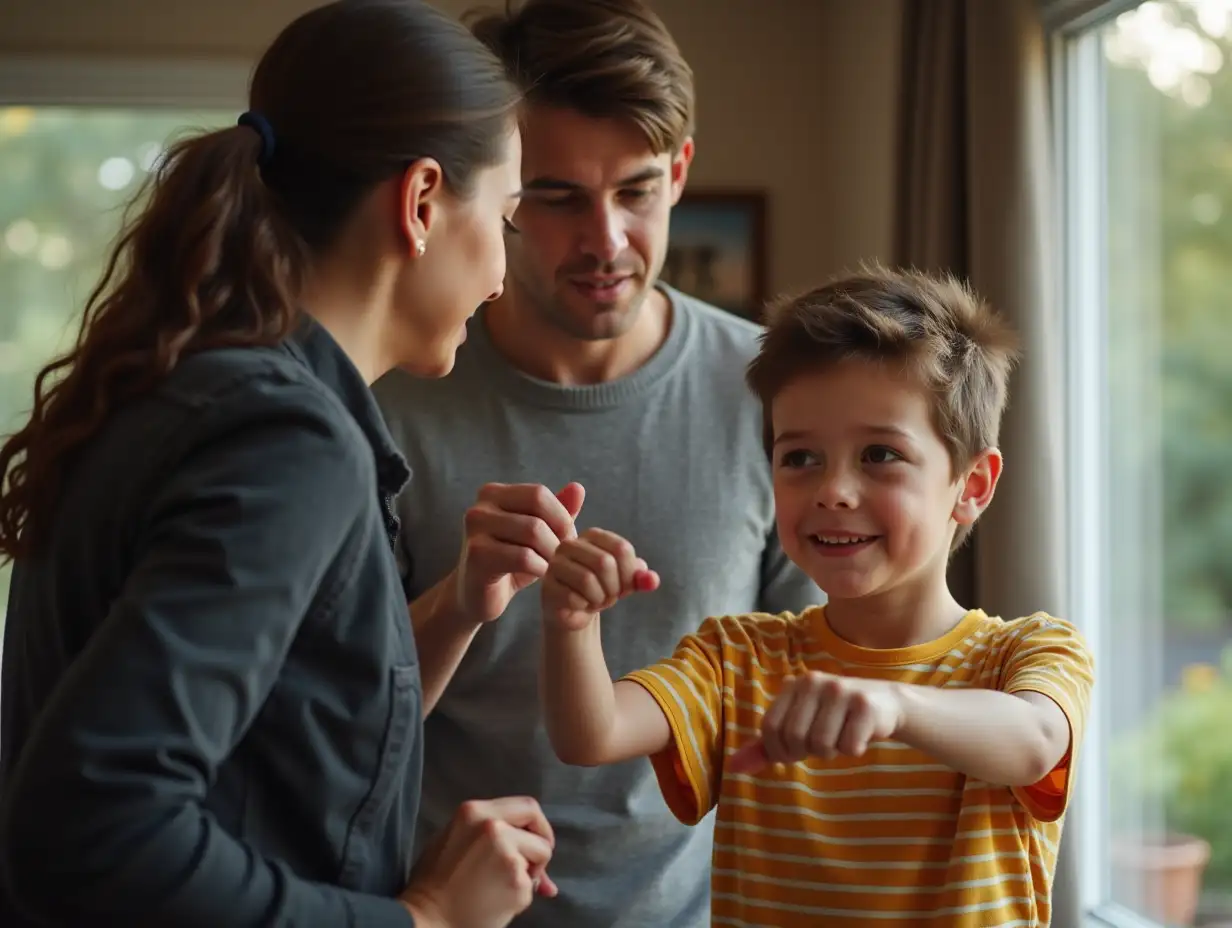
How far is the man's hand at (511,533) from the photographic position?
4.54ft

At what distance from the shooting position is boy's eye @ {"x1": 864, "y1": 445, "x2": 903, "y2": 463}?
1.54 meters

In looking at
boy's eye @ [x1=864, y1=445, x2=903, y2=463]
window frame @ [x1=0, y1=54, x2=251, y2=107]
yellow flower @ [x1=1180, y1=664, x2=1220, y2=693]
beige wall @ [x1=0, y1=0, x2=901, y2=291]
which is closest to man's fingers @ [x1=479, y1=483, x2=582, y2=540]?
boy's eye @ [x1=864, y1=445, x2=903, y2=463]

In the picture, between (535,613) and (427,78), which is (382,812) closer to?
(427,78)

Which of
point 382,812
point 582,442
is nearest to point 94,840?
point 382,812

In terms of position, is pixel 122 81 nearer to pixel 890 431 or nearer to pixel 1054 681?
pixel 890 431

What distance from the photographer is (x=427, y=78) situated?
47.0 inches

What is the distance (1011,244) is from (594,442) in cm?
Result: 139

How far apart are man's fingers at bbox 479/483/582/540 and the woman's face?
14 centimetres

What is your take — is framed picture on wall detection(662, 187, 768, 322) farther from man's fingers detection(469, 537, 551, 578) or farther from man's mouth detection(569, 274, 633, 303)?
man's fingers detection(469, 537, 551, 578)

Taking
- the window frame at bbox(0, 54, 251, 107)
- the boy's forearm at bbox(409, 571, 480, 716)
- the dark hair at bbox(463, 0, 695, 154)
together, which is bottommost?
the boy's forearm at bbox(409, 571, 480, 716)

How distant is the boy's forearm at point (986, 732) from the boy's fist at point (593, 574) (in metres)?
0.26

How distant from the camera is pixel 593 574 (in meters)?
1.32

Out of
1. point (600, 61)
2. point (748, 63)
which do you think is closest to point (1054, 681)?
point (600, 61)

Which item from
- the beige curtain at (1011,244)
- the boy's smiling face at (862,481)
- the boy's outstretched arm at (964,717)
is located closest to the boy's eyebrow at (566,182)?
the boy's smiling face at (862,481)
